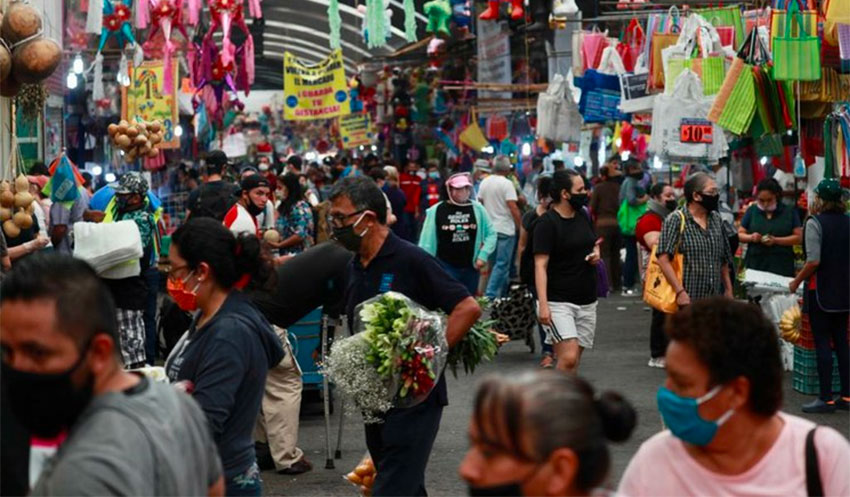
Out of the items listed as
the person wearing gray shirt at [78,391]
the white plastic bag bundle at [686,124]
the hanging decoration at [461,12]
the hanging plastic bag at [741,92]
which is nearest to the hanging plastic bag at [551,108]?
the white plastic bag bundle at [686,124]

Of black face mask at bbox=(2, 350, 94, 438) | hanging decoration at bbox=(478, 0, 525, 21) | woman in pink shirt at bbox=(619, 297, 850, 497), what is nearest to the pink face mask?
hanging decoration at bbox=(478, 0, 525, 21)

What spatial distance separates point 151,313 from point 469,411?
112 inches

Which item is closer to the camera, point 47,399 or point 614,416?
point 47,399

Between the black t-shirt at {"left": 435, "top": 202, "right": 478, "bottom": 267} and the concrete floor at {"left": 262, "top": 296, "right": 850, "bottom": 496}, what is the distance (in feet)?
3.75

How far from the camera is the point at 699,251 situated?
9.91 meters

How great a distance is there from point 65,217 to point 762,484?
34.1 feet

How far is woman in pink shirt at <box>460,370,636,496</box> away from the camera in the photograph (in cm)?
294

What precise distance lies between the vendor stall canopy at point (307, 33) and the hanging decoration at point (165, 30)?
5606 mm

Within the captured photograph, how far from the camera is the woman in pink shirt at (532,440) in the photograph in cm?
294

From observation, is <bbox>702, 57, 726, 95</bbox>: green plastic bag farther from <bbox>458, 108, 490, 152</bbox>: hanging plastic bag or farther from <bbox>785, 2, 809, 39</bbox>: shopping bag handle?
<bbox>458, 108, 490, 152</bbox>: hanging plastic bag

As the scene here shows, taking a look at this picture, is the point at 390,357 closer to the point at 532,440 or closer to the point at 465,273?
the point at 532,440

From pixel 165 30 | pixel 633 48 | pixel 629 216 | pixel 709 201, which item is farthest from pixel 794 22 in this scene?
pixel 165 30

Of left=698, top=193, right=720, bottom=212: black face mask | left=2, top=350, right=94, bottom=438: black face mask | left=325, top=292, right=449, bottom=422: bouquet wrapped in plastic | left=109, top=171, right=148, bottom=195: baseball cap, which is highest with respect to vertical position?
left=109, top=171, right=148, bottom=195: baseball cap

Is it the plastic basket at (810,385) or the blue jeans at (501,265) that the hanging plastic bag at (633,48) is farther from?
the plastic basket at (810,385)
